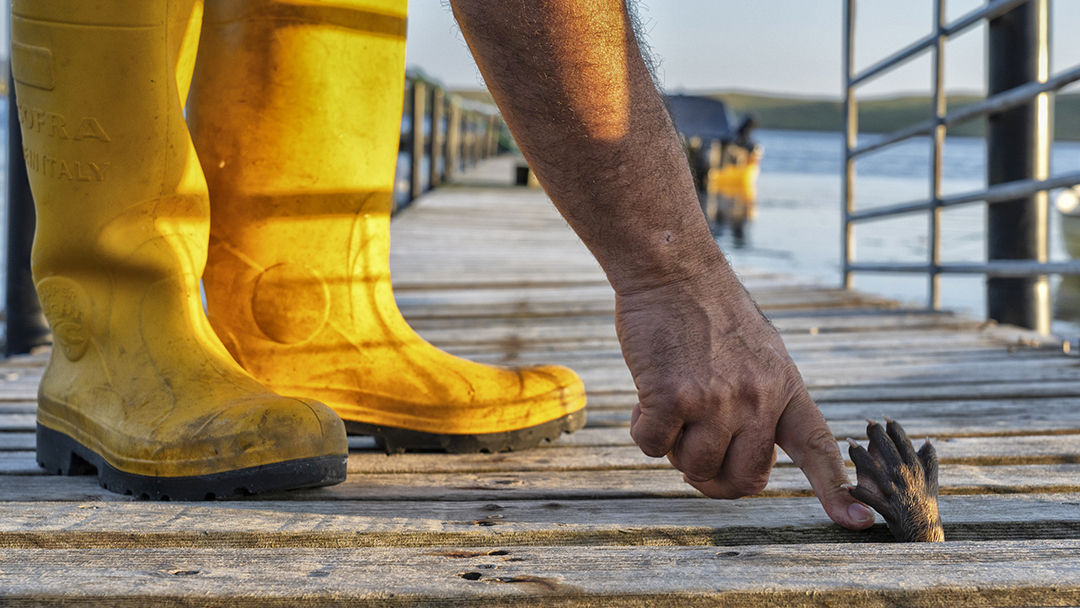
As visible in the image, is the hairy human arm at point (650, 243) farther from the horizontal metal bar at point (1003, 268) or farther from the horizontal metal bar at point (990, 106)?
the horizontal metal bar at point (990, 106)

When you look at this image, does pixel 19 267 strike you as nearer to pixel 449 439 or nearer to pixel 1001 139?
pixel 449 439

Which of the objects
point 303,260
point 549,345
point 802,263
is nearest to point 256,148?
point 303,260

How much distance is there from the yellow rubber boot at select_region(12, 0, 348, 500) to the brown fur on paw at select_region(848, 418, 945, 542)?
0.51 meters

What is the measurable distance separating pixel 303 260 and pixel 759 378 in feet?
1.95

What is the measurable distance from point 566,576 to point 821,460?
261 millimetres

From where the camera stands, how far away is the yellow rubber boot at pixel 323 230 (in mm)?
1077

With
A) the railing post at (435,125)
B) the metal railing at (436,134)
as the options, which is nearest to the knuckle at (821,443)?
the metal railing at (436,134)

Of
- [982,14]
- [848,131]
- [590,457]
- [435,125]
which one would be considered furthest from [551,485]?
[435,125]

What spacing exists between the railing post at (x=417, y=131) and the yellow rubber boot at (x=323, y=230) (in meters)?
5.28

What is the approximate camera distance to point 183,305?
98 centimetres

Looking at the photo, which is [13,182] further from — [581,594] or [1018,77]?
[1018,77]

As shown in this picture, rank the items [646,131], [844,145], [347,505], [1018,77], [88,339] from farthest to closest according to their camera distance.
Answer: [844,145] < [1018,77] < [88,339] < [347,505] < [646,131]

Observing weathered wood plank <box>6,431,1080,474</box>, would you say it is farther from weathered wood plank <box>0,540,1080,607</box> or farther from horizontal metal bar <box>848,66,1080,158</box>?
horizontal metal bar <box>848,66,1080,158</box>

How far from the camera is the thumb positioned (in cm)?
78
